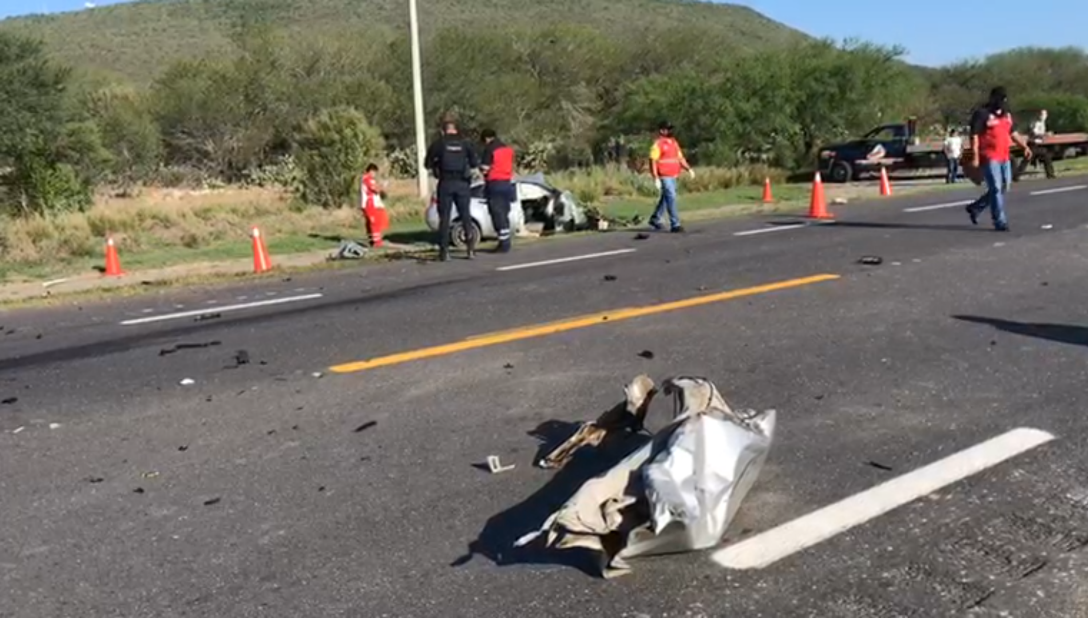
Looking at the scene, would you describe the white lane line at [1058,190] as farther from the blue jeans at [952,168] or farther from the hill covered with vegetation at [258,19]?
the hill covered with vegetation at [258,19]

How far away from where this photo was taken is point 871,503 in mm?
4449

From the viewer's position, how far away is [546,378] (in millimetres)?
6754

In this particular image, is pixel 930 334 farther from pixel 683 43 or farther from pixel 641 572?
pixel 683 43

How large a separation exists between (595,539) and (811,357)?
360 centimetres

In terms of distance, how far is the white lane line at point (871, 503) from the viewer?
3.99m

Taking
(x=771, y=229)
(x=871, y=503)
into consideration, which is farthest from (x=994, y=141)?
(x=871, y=503)

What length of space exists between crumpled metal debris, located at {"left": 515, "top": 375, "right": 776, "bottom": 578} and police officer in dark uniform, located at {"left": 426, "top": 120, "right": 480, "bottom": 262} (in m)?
10.4

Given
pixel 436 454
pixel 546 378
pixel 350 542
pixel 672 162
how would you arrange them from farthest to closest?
pixel 672 162
pixel 546 378
pixel 436 454
pixel 350 542

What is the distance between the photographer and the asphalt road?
3.80m

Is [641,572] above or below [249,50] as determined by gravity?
below

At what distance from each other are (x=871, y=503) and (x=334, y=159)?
22523 mm

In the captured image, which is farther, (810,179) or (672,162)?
(810,179)

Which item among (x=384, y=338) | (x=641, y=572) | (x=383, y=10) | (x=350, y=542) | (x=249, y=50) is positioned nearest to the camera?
(x=641, y=572)

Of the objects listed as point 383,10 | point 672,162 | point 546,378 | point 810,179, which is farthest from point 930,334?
point 383,10
